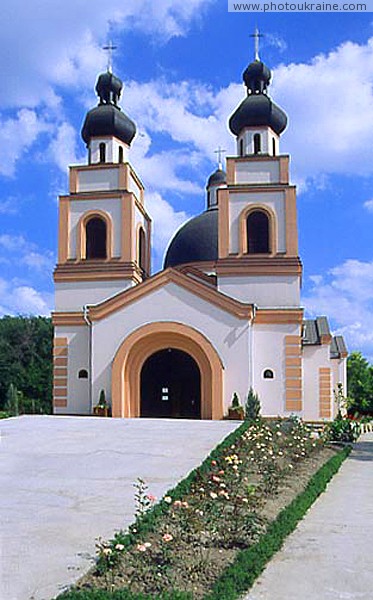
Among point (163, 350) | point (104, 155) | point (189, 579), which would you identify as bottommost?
point (189, 579)

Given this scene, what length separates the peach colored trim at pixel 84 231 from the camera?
24.4 m

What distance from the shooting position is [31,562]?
5930mm

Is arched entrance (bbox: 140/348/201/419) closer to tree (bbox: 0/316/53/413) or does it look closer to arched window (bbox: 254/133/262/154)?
arched window (bbox: 254/133/262/154)

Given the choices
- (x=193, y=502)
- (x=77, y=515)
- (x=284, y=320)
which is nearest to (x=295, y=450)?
(x=193, y=502)

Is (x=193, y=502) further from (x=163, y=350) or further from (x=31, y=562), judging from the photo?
(x=163, y=350)

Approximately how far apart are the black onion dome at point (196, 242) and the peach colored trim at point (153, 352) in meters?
6.11

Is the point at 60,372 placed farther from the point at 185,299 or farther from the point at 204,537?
the point at 204,537

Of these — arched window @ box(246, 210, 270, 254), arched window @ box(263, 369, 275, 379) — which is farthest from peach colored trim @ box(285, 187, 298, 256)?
arched window @ box(263, 369, 275, 379)

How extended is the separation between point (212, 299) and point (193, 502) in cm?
1411

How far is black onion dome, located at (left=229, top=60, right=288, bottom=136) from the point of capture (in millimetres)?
24578

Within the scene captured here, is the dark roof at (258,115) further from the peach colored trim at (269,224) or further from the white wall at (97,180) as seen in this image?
the white wall at (97,180)

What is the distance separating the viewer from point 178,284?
72.9ft

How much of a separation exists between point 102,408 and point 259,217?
350 inches

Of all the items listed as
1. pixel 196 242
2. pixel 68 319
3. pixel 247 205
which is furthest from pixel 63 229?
pixel 247 205
